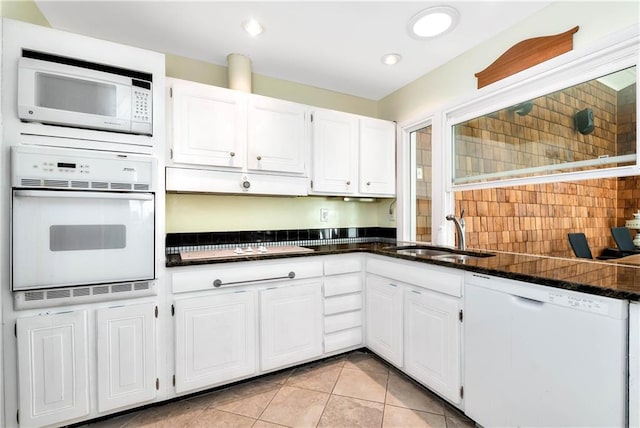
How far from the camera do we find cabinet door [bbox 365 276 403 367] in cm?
201

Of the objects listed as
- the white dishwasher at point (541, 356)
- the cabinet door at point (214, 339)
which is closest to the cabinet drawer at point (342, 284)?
the cabinet door at point (214, 339)

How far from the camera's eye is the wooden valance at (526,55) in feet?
5.37

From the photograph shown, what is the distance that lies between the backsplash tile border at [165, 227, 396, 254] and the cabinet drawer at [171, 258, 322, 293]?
1.80ft

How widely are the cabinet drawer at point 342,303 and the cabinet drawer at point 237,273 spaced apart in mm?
257

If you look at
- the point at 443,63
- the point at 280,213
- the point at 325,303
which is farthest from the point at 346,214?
the point at 443,63

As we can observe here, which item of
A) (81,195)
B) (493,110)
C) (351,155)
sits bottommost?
(81,195)

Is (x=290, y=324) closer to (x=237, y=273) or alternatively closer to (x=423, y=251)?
(x=237, y=273)

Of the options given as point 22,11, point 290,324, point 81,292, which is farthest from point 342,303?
point 22,11

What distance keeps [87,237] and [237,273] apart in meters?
0.83

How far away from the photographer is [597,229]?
240 cm

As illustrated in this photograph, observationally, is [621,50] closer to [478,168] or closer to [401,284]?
[478,168]

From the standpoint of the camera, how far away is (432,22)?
6.09ft

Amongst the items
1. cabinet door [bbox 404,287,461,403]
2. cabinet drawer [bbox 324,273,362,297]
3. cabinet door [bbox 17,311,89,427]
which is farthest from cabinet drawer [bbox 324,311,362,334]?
cabinet door [bbox 17,311,89,427]

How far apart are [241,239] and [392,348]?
1484 millimetres
